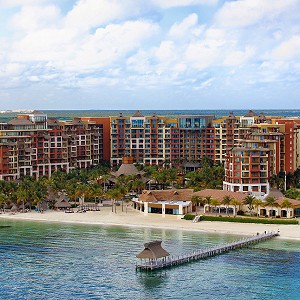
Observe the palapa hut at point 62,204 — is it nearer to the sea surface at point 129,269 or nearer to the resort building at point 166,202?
the resort building at point 166,202

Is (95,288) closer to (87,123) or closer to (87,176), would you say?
(87,176)

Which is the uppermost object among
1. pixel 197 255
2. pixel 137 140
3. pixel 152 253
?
pixel 137 140

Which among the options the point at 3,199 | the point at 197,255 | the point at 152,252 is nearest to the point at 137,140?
the point at 3,199

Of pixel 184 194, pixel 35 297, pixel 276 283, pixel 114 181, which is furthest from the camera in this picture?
pixel 114 181

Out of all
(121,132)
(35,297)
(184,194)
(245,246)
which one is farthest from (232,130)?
(35,297)

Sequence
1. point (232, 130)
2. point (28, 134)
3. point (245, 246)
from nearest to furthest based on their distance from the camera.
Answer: point (245, 246) < point (28, 134) < point (232, 130)

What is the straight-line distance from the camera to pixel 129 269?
67.1 meters

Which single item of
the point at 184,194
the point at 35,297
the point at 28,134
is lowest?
the point at 35,297

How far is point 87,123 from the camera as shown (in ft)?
522

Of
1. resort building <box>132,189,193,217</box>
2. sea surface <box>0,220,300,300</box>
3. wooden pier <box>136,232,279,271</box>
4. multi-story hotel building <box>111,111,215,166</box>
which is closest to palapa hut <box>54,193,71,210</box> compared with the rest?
resort building <box>132,189,193,217</box>

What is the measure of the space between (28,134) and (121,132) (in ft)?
87.3

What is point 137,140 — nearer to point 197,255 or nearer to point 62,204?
point 62,204

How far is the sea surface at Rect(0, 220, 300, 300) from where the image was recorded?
5956 cm

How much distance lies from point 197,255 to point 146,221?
24054 millimetres
